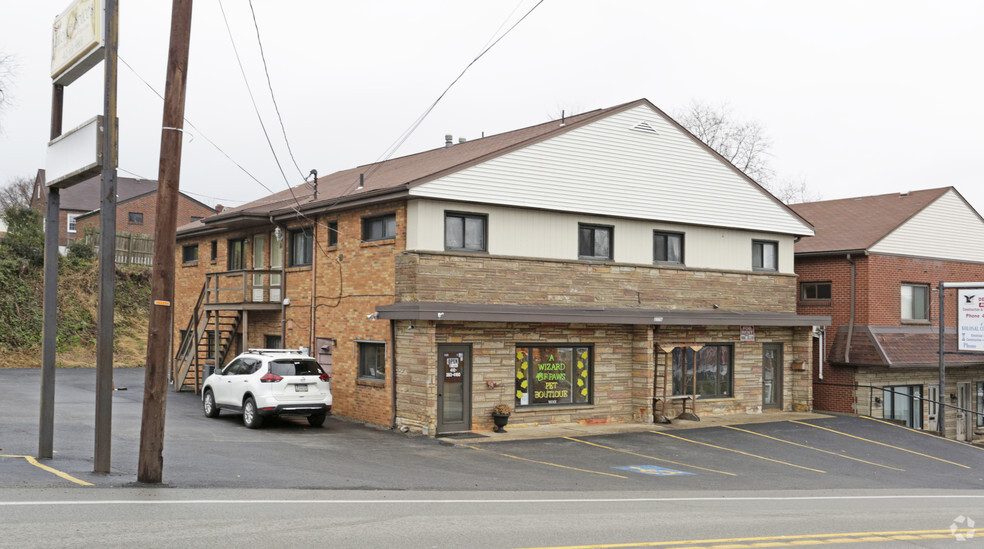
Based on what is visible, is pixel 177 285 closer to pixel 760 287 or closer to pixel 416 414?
pixel 416 414

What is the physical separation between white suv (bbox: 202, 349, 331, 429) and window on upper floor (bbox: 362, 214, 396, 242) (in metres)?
3.45

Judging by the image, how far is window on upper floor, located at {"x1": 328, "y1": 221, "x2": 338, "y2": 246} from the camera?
77.4 feet

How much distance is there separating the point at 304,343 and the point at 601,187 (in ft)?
30.8

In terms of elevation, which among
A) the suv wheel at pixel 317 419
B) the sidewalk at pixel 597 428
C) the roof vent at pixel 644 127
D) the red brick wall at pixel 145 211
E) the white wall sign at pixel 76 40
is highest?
the red brick wall at pixel 145 211

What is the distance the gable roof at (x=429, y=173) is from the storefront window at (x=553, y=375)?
4.57 meters

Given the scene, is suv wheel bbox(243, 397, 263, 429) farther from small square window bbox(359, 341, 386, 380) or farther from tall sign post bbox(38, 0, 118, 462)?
tall sign post bbox(38, 0, 118, 462)

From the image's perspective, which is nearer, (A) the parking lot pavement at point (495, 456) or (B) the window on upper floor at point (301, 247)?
(A) the parking lot pavement at point (495, 456)

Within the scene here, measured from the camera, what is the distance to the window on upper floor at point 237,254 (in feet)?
94.9

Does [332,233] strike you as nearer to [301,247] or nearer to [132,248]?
[301,247]

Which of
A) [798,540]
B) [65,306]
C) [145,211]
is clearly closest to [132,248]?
[65,306]

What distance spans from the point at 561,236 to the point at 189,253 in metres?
16.7

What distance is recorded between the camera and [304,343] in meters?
25.1

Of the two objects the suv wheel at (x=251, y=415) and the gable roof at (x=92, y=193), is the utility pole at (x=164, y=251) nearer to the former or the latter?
the suv wheel at (x=251, y=415)

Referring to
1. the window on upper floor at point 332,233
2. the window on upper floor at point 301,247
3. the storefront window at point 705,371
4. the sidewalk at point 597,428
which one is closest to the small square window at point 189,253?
the window on upper floor at point 301,247
